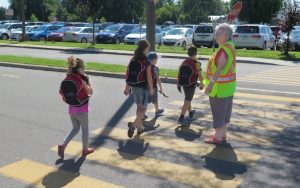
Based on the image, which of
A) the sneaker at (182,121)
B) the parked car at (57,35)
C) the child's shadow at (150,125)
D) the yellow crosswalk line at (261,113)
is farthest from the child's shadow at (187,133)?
the parked car at (57,35)

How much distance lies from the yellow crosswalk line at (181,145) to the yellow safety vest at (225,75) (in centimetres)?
79

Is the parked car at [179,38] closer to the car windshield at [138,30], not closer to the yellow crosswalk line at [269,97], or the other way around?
the car windshield at [138,30]

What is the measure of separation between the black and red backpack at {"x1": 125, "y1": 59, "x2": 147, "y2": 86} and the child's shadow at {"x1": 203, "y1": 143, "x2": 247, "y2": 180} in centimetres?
154

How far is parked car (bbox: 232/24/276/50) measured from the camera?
25.9 meters

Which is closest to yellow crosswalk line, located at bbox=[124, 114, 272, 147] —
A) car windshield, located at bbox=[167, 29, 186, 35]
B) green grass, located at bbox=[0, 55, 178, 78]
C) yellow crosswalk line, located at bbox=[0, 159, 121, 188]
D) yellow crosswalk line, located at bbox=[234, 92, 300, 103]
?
yellow crosswalk line, located at bbox=[0, 159, 121, 188]

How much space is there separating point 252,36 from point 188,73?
762 inches

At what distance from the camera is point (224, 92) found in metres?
6.36

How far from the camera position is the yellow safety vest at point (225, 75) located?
6223mm

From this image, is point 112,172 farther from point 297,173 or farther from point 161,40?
point 161,40

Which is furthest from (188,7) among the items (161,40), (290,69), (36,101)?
(36,101)

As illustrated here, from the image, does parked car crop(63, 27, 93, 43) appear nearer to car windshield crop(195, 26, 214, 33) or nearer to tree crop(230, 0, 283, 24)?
car windshield crop(195, 26, 214, 33)

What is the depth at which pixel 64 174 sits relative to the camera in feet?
17.7

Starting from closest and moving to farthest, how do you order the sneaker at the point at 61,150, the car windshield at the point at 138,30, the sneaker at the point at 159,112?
the sneaker at the point at 61,150 → the sneaker at the point at 159,112 → the car windshield at the point at 138,30

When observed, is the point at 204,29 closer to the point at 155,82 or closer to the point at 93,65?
the point at 93,65
